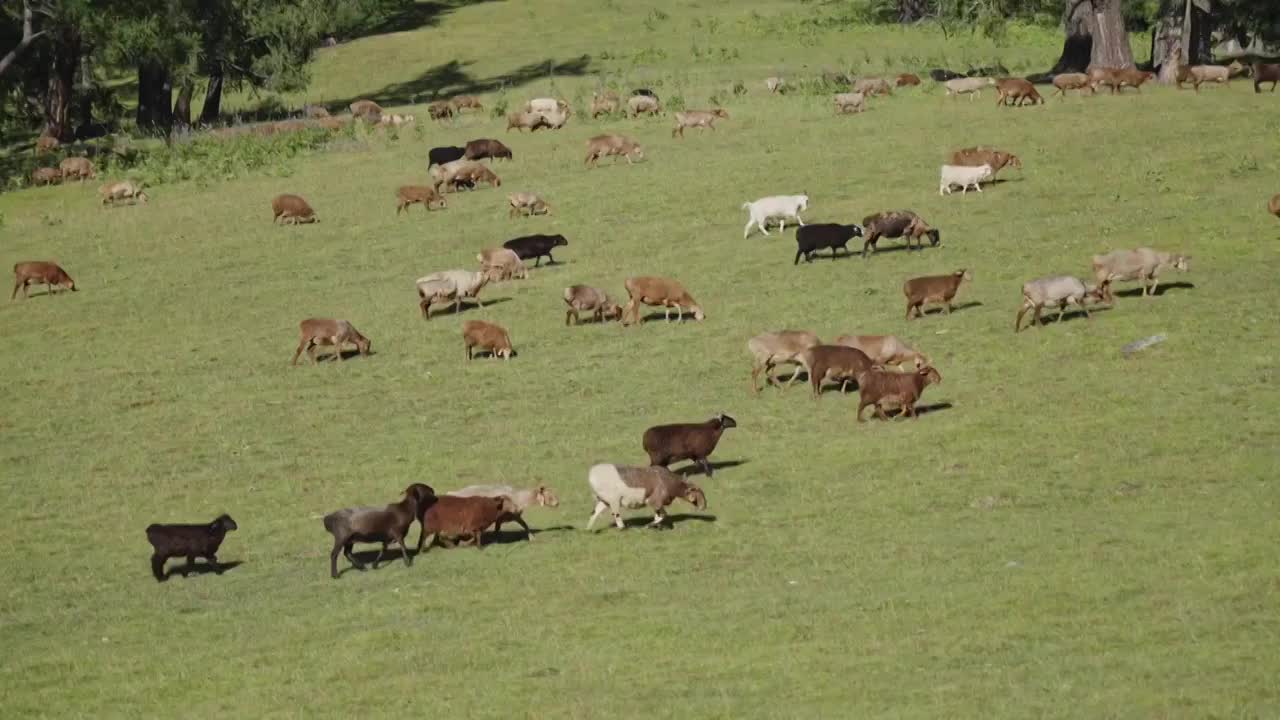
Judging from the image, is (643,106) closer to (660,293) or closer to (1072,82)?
(1072,82)

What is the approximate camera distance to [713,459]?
78.3 ft

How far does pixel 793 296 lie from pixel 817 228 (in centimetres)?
280

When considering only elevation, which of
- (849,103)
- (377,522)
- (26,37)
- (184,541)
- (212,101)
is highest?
(26,37)

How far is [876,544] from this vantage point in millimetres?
19969

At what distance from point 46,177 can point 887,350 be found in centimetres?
3513

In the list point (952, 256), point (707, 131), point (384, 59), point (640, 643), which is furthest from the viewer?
point (384, 59)

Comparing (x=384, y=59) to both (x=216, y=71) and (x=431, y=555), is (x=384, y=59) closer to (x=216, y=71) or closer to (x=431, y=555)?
(x=216, y=71)

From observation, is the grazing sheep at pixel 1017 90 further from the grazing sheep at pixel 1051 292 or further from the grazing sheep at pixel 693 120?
the grazing sheep at pixel 1051 292

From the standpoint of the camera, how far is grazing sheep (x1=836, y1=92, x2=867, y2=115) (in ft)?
168

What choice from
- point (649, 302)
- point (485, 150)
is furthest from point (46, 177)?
point (649, 302)

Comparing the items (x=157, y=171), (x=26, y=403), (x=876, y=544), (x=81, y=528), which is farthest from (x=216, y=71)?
(x=876, y=544)

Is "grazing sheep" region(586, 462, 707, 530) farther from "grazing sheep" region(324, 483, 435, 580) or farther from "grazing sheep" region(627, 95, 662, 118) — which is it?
"grazing sheep" region(627, 95, 662, 118)

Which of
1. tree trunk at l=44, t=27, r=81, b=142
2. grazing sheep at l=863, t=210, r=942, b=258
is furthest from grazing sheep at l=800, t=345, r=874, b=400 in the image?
tree trunk at l=44, t=27, r=81, b=142

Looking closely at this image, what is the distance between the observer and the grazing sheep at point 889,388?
2470 centimetres
